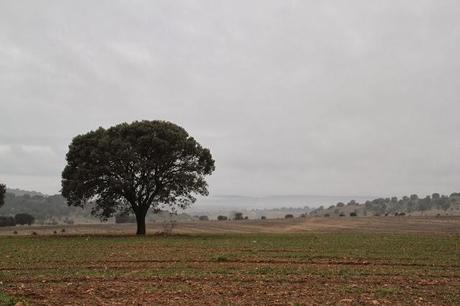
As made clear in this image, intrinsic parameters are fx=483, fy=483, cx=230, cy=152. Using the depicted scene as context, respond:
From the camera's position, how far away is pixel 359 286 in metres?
17.4

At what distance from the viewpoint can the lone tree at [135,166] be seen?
51.3 m

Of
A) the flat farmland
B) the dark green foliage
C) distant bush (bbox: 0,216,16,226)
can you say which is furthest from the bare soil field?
the dark green foliage

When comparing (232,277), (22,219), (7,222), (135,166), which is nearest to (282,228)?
(135,166)

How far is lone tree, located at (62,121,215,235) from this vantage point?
51344mm

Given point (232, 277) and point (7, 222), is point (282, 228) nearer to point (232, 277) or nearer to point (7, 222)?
point (232, 277)

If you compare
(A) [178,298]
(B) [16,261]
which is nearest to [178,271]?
(A) [178,298]

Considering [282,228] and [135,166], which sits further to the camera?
[282,228]

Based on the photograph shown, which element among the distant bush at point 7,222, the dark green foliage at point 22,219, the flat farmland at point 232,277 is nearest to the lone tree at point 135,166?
the flat farmland at point 232,277

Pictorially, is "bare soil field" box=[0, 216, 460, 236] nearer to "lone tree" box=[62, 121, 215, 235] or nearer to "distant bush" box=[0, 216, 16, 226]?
"lone tree" box=[62, 121, 215, 235]

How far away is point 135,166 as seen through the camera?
170 feet

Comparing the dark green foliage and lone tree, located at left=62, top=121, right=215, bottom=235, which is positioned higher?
lone tree, located at left=62, top=121, right=215, bottom=235

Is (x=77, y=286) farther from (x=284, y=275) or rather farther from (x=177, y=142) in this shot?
(x=177, y=142)

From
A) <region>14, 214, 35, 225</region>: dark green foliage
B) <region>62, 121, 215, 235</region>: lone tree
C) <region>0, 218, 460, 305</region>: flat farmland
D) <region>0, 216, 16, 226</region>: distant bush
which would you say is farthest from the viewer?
<region>14, 214, 35, 225</region>: dark green foliage

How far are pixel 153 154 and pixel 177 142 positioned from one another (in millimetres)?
2948
